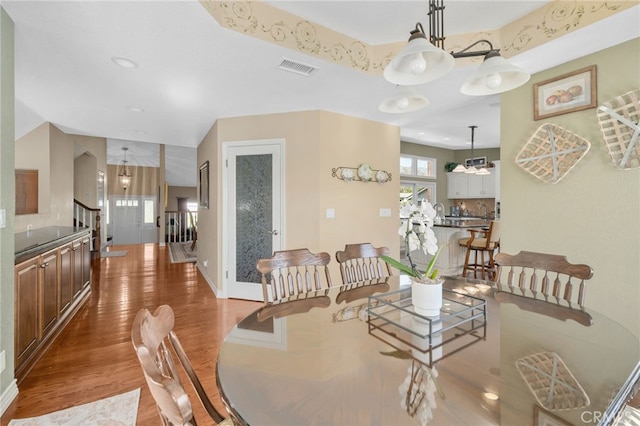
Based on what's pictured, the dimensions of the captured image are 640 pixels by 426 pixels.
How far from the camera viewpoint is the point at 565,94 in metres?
2.46

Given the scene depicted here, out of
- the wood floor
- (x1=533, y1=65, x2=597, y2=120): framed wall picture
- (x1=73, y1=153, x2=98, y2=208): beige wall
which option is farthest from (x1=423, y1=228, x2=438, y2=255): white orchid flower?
(x1=73, y1=153, x2=98, y2=208): beige wall

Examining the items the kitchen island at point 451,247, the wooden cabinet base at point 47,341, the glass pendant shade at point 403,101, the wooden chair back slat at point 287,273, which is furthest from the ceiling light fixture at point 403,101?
the kitchen island at point 451,247

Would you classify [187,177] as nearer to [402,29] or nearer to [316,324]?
[402,29]

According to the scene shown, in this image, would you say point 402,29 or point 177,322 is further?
point 177,322

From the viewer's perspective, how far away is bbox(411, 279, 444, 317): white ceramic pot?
4.22 ft

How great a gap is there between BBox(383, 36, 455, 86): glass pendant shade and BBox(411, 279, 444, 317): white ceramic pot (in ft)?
3.14

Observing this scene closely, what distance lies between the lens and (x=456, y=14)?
227 cm

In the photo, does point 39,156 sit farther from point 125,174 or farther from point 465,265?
point 465,265

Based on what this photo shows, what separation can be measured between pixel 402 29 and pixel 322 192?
1925 mm

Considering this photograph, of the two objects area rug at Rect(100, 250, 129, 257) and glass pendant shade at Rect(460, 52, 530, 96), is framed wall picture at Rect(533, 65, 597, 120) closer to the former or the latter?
glass pendant shade at Rect(460, 52, 530, 96)

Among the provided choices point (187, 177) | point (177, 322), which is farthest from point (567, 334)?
point (187, 177)

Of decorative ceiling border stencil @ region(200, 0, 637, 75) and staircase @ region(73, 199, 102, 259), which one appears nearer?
decorative ceiling border stencil @ region(200, 0, 637, 75)

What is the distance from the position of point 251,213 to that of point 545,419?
368 centimetres

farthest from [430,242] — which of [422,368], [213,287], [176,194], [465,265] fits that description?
[176,194]
